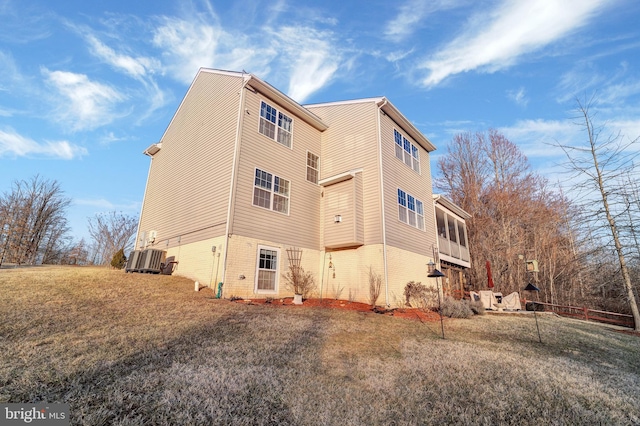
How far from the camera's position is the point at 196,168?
12164 mm

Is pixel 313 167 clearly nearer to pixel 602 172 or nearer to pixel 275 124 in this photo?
pixel 275 124

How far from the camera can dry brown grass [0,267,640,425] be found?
2.87 metres

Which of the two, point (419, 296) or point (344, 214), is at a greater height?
point (344, 214)

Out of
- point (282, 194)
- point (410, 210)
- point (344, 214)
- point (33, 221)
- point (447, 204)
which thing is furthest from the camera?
point (33, 221)

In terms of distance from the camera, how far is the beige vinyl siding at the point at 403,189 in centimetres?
1205

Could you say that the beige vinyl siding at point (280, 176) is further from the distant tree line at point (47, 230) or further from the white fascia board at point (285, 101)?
the distant tree line at point (47, 230)

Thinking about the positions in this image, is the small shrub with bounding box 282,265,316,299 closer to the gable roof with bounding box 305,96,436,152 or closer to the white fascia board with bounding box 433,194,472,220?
the gable roof with bounding box 305,96,436,152

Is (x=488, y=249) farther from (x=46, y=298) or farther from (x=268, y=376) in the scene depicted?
(x=46, y=298)

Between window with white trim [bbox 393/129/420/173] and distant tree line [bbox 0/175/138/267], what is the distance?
58.0 feet

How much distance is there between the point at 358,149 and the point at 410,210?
397 cm

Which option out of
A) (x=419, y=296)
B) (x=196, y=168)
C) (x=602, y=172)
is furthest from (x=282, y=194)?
(x=602, y=172)

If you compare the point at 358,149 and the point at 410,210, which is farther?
the point at 410,210

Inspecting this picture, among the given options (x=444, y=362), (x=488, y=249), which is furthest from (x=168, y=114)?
(x=488, y=249)

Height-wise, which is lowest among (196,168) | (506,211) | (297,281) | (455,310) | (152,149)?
(455,310)
